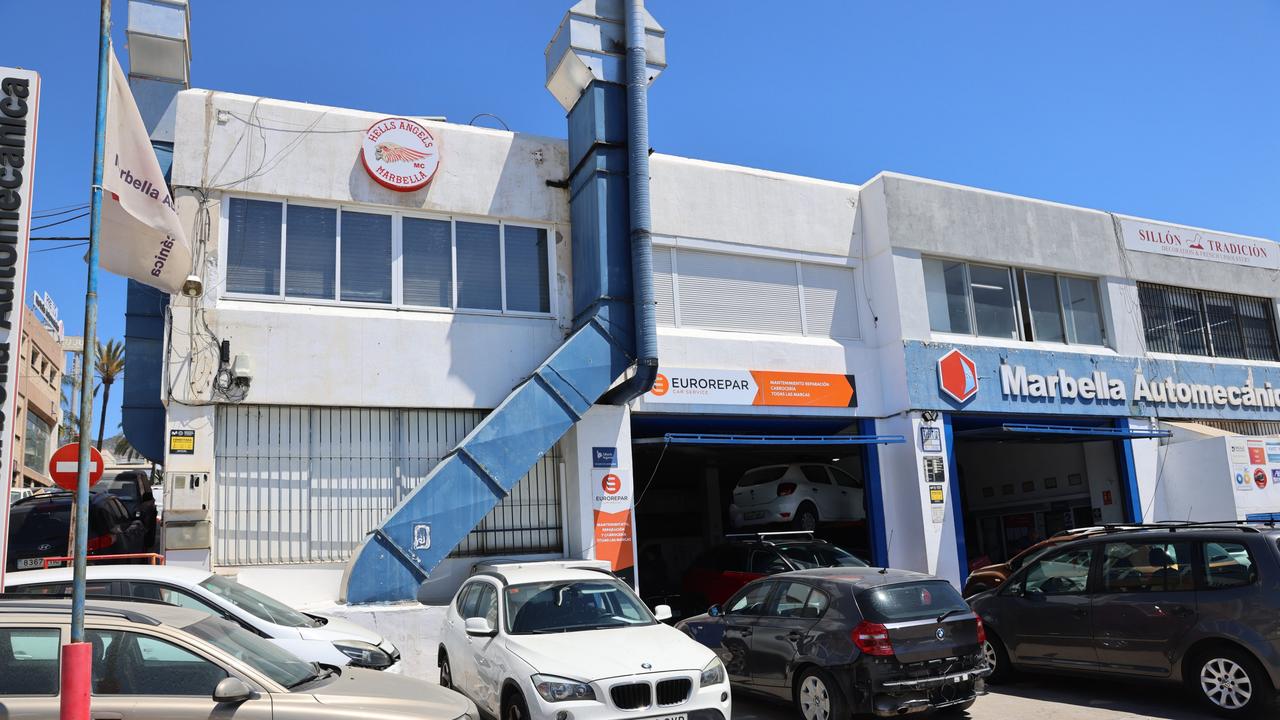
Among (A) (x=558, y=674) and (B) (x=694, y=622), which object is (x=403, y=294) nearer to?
(B) (x=694, y=622)

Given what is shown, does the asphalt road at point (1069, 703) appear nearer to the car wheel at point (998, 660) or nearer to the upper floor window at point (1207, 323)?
the car wheel at point (998, 660)

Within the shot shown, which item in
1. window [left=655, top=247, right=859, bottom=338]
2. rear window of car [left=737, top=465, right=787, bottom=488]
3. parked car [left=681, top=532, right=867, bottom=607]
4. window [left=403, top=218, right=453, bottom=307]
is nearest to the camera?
window [left=403, top=218, right=453, bottom=307]

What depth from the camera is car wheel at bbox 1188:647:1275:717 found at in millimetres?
8195

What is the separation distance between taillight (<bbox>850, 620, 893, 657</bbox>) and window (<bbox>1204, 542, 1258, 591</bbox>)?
3038mm

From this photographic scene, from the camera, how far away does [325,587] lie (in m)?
12.8

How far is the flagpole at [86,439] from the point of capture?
527 cm

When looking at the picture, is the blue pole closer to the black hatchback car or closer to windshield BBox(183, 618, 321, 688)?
windshield BBox(183, 618, 321, 688)

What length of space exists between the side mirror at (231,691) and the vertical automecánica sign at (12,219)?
264 cm

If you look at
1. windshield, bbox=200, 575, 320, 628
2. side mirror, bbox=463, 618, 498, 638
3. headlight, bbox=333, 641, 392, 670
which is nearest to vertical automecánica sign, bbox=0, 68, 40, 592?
windshield, bbox=200, 575, 320, 628

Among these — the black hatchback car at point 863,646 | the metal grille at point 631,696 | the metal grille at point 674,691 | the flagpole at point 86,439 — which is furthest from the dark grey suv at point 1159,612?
the flagpole at point 86,439

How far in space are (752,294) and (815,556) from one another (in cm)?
452

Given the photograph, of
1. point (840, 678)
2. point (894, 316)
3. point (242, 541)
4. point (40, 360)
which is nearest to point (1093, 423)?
point (894, 316)

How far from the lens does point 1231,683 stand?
331 inches

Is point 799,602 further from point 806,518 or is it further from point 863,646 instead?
point 806,518
